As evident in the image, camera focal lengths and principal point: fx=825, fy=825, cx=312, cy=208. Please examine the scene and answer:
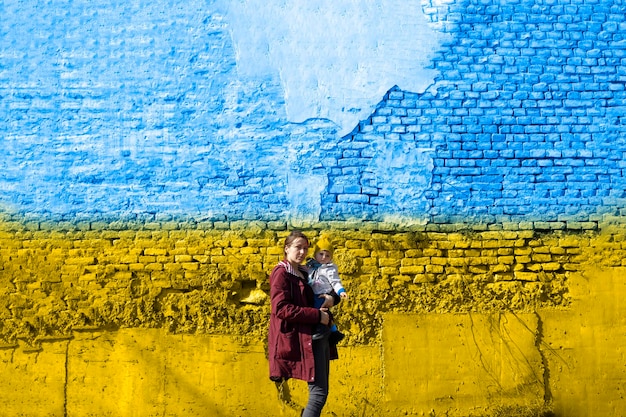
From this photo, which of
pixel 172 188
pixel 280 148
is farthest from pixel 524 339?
pixel 172 188

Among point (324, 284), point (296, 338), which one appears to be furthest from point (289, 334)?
point (324, 284)

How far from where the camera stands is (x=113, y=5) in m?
6.78

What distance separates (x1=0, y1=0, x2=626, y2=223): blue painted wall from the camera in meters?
6.67

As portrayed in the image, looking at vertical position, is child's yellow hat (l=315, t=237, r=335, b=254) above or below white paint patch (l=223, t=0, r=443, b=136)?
below

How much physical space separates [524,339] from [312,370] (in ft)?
7.59

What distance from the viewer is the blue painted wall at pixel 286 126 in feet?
21.9

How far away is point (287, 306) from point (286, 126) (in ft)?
6.95

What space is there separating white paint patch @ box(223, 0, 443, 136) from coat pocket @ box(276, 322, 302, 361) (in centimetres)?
217

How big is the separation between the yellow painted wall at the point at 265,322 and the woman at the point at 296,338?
1.44 m

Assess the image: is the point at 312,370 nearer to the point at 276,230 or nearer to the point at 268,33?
the point at 276,230

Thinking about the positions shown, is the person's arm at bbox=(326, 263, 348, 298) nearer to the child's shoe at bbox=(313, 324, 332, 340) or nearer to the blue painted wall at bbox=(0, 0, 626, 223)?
the child's shoe at bbox=(313, 324, 332, 340)

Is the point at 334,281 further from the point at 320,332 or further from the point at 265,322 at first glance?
the point at 265,322

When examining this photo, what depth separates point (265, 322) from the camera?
6598 millimetres

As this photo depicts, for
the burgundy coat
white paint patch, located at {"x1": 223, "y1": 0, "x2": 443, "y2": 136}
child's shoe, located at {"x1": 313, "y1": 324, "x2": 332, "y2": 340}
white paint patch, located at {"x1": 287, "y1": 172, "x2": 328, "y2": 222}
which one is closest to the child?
child's shoe, located at {"x1": 313, "y1": 324, "x2": 332, "y2": 340}
